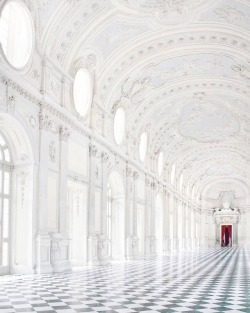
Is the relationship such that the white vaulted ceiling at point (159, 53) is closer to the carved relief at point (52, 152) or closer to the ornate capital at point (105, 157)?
the ornate capital at point (105, 157)

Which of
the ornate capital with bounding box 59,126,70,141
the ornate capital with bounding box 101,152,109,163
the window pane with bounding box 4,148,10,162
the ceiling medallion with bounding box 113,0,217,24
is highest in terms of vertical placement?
the ceiling medallion with bounding box 113,0,217,24

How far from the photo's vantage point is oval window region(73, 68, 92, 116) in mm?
20781

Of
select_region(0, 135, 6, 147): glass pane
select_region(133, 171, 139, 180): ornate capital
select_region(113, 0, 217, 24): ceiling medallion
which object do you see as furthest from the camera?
select_region(133, 171, 139, 180): ornate capital

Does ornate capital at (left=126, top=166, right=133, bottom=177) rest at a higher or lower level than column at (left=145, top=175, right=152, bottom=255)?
higher

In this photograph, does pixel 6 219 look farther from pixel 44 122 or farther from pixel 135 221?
pixel 135 221

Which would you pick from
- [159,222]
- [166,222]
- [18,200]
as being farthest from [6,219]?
[166,222]

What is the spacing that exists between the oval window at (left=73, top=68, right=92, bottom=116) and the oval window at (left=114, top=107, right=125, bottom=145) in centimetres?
536

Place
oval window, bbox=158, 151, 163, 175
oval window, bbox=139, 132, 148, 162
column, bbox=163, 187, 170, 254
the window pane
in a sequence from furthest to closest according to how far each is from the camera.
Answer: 1. oval window, bbox=158, 151, 163, 175
2. column, bbox=163, 187, 170, 254
3. oval window, bbox=139, 132, 148, 162
4. the window pane

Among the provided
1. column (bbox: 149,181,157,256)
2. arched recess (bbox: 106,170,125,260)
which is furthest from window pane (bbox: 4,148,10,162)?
column (bbox: 149,181,157,256)

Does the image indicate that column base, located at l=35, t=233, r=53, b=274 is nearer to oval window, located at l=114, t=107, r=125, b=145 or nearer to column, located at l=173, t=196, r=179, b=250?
oval window, located at l=114, t=107, r=125, b=145

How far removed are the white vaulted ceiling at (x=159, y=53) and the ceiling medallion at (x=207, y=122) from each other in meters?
0.11

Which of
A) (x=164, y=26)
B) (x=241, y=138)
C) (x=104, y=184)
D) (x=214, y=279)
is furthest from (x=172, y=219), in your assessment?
(x=214, y=279)

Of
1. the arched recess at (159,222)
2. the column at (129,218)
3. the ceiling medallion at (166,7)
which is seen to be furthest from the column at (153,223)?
the ceiling medallion at (166,7)

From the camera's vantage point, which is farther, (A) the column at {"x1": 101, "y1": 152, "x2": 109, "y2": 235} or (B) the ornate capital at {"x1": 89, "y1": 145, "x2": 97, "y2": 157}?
(A) the column at {"x1": 101, "y1": 152, "x2": 109, "y2": 235}
